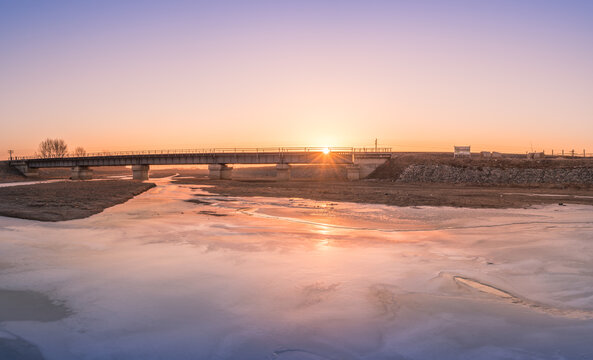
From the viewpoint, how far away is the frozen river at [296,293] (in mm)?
6332

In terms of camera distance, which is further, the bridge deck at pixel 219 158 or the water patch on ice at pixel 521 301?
the bridge deck at pixel 219 158

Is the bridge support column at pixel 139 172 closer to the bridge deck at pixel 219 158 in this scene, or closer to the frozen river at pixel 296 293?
the bridge deck at pixel 219 158

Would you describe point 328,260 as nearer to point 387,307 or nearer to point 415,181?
point 387,307

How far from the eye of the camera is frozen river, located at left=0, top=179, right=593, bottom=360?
633cm

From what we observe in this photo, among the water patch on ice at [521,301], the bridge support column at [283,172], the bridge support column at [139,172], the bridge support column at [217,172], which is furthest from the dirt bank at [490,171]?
the bridge support column at [139,172]

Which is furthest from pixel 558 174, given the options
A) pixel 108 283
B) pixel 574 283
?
pixel 108 283

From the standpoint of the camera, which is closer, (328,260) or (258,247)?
(328,260)

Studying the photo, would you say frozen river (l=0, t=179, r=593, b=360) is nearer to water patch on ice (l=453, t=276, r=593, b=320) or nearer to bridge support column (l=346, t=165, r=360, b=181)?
water patch on ice (l=453, t=276, r=593, b=320)

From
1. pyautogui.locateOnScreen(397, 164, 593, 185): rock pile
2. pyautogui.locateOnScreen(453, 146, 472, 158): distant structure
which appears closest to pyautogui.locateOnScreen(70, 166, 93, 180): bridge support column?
pyautogui.locateOnScreen(397, 164, 593, 185): rock pile

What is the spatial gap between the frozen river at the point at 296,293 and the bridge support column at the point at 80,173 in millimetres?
80690

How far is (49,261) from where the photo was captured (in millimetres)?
11633

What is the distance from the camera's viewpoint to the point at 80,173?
88.8 m

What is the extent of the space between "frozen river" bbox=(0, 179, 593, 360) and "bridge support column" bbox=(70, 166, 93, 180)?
8069cm

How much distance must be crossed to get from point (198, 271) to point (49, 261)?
4.93 metres
